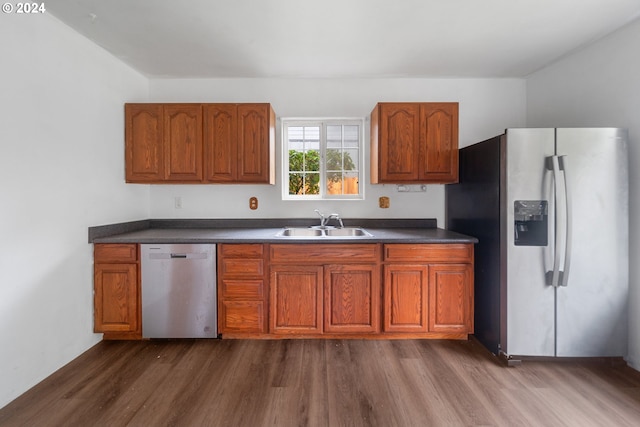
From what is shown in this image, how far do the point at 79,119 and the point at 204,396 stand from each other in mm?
2186

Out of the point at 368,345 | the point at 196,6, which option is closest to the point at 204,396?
the point at 368,345

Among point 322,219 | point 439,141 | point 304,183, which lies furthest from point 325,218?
point 439,141

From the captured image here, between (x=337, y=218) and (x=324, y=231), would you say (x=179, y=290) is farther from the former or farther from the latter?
(x=337, y=218)

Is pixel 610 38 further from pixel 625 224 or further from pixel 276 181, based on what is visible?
pixel 276 181

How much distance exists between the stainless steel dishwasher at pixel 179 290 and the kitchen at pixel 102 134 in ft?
1.50

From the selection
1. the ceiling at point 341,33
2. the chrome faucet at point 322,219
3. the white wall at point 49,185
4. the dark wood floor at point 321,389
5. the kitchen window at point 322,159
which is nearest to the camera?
the dark wood floor at point 321,389

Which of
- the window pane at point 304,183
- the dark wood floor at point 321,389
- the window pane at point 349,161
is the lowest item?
the dark wood floor at point 321,389

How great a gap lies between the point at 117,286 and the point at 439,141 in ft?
9.78

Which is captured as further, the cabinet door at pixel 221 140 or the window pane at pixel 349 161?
the window pane at pixel 349 161

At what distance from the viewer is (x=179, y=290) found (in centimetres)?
243

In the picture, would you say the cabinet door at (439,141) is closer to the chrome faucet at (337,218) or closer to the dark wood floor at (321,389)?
the chrome faucet at (337,218)

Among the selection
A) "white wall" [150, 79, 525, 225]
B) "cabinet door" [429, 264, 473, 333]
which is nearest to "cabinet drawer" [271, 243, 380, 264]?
"cabinet door" [429, 264, 473, 333]

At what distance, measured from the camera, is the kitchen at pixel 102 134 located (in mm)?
1842

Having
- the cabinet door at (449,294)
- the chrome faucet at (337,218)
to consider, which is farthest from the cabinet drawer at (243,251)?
the cabinet door at (449,294)
